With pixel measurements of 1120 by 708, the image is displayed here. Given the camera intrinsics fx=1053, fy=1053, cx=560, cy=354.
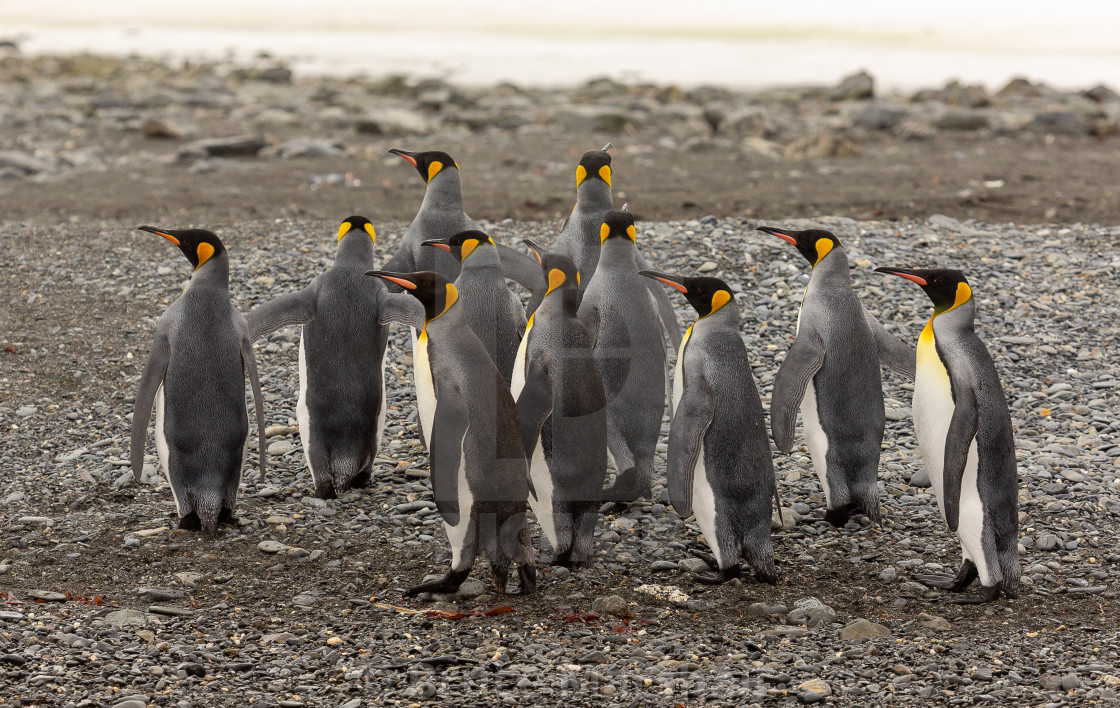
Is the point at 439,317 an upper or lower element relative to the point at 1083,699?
upper

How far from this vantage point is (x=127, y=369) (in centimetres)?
647

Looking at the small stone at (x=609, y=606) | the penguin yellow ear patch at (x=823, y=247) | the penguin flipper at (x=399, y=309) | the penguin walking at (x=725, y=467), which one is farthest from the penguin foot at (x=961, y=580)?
the penguin flipper at (x=399, y=309)

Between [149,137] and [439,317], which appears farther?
[149,137]

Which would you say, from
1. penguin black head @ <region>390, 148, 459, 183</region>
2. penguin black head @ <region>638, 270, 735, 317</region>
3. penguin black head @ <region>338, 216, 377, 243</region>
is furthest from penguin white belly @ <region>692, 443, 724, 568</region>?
penguin black head @ <region>390, 148, 459, 183</region>

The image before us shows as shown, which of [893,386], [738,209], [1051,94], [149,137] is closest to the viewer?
[893,386]

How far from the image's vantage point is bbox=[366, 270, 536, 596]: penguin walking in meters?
4.03

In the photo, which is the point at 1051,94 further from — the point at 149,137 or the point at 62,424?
the point at 62,424

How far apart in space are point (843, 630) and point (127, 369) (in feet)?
15.2

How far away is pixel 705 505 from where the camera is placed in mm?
4352

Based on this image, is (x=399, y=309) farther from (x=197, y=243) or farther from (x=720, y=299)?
(x=720, y=299)

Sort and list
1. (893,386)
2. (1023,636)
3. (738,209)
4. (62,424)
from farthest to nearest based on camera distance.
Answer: (738,209) < (893,386) < (62,424) < (1023,636)

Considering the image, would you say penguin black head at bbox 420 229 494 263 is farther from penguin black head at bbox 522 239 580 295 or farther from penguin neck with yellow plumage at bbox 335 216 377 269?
penguin black head at bbox 522 239 580 295

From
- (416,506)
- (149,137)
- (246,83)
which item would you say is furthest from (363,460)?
(246,83)

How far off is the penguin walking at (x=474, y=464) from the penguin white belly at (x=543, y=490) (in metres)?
0.26
